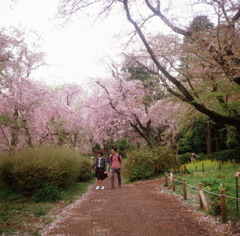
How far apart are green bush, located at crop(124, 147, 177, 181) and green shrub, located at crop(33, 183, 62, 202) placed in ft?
20.7

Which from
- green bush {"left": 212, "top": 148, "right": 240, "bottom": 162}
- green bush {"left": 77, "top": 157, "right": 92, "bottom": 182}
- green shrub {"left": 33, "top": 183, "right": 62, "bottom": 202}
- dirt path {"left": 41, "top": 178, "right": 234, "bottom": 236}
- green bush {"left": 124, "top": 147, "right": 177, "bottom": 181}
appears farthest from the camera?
green bush {"left": 212, "top": 148, "right": 240, "bottom": 162}

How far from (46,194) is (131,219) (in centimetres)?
408

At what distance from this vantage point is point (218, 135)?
26.0 m

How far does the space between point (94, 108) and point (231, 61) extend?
50.0ft

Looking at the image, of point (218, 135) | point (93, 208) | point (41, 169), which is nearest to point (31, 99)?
point (41, 169)

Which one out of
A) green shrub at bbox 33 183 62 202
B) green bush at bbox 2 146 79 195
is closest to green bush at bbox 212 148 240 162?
green bush at bbox 2 146 79 195

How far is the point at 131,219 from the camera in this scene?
19.4 feet

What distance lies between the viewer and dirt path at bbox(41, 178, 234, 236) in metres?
5.03

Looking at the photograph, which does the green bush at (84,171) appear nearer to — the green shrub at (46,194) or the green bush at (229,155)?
the green shrub at (46,194)

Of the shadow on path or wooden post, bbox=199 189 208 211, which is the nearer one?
the shadow on path

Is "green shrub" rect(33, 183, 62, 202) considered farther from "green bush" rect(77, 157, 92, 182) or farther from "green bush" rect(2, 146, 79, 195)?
"green bush" rect(77, 157, 92, 182)

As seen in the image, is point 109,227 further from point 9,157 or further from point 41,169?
point 9,157

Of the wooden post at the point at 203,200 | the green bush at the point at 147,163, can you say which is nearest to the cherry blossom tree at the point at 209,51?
the wooden post at the point at 203,200

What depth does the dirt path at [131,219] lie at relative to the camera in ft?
16.5
